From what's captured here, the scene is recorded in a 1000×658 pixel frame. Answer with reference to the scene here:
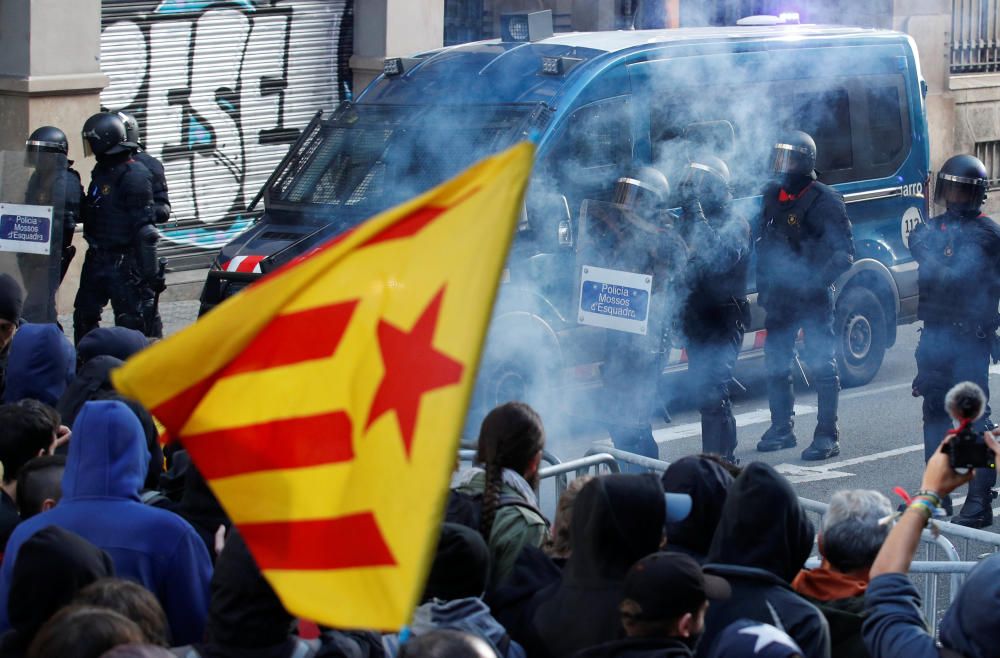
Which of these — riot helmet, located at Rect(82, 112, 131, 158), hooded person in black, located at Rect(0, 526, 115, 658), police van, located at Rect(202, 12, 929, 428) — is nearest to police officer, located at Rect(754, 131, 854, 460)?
police van, located at Rect(202, 12, 929, 428)

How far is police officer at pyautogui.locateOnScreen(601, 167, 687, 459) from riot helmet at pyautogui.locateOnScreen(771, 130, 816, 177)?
1074 millimetres

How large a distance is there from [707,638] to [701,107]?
644 cm

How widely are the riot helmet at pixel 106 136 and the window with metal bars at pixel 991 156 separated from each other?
1271 cm

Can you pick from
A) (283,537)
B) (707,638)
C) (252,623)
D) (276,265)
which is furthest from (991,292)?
(283,537)

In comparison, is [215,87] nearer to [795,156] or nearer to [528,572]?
[795,156]

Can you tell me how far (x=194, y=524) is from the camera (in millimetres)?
4480

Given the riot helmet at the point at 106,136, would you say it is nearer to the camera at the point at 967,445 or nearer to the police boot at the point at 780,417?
the police boot at the point at 780,417

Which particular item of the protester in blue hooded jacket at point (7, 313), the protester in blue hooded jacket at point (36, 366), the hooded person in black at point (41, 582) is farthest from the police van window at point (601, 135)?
the hooded person in black at point (41, 582)

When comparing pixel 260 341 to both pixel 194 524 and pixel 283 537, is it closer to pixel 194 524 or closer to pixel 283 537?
pixel 283 537

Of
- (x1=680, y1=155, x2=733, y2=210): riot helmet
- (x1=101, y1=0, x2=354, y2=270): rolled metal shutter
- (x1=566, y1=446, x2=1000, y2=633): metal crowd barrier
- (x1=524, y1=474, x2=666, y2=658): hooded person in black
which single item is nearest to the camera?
(x1=524, y1=474, x2=666, y2=658): hooded person in black

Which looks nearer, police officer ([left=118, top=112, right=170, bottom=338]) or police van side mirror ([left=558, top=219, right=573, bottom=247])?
police van side mirror ([left=558, top=219, right=573, bottom=247])

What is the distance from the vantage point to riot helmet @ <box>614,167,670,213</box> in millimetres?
8188

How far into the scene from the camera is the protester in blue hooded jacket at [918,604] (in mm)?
2988

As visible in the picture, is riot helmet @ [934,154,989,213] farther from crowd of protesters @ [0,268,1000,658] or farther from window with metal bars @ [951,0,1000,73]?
window with metal bars @ [951,0,1000,73]
